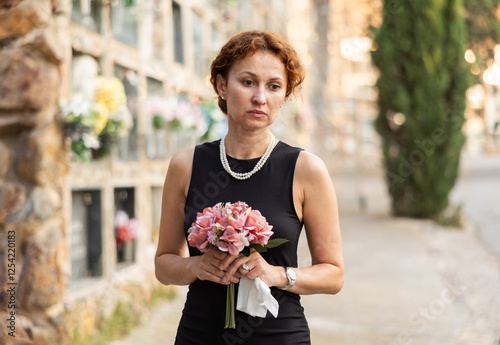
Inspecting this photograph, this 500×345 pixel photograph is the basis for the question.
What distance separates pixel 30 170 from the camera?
2.92 meters

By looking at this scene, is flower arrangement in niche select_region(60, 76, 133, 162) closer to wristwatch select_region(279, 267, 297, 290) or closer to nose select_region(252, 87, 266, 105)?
nose select_region(252, 87, 266, 105)

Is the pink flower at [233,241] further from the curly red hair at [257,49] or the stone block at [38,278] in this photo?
the stone block at [38,278]

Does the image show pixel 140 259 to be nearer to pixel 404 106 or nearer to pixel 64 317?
pixel 64 317

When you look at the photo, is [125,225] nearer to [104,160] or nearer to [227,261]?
[104,160]

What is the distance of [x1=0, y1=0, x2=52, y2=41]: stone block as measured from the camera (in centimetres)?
280

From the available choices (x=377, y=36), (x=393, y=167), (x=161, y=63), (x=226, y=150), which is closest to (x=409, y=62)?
(x=377, y=36)

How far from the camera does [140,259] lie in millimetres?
4555

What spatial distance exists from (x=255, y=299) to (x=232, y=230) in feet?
0.70

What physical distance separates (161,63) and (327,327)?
260 cm

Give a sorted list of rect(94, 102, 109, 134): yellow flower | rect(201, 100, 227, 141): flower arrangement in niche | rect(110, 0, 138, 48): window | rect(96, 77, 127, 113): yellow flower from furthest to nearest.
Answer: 1. rect(201, 100, 227, 141): flower arrangement in niche
2. rect(110, 0, 138, 48): window
3. rect(96, 77, 127, 113): yellow flower
4. rect(94, 102, 109, 134): yellow flower

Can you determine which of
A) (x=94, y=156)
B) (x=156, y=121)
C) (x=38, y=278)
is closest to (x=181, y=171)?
(x=38, y=278)

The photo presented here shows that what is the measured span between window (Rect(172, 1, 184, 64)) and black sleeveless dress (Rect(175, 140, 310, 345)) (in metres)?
4.24

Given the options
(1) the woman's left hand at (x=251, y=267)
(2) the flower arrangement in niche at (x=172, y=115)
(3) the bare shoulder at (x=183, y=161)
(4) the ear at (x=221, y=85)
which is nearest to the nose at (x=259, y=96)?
(4) the ear at (x=221, y=85)

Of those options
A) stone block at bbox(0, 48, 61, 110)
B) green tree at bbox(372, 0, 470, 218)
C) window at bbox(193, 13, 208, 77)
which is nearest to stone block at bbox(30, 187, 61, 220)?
stone block at bbox(0, 48, 61, 110)
